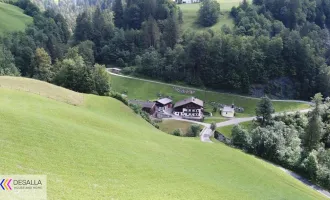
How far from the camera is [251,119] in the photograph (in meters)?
88.9

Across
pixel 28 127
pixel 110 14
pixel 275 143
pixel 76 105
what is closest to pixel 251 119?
pixel 275 143

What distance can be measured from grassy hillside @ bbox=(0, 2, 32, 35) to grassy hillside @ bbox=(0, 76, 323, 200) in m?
109

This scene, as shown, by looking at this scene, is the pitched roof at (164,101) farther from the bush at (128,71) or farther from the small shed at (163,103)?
the bush at (128,71)

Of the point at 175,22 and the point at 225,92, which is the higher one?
the point at 175,22

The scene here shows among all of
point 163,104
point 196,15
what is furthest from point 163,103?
point 196,15

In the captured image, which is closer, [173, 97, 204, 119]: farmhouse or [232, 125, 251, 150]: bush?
[232, 125, 251, 150]: bush

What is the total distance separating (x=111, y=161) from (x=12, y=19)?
143503 millimetres

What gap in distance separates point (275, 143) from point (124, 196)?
44.8 m

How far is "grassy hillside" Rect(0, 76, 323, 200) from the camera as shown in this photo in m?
25.0

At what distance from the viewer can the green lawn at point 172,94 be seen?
101m

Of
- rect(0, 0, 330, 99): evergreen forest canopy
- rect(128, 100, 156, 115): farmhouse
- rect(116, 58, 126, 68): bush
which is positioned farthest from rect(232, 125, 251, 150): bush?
rect(116, 58, 126, 68): bush

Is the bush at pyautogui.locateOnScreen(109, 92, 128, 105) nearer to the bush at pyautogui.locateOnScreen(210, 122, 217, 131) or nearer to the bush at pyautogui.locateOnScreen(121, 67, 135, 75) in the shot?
the bush at pyautogui.locateOnScreen(210, 122, 217, 131)

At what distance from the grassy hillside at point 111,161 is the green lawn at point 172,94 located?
5018cm

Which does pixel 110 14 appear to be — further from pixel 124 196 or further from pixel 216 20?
pixel 124 196
